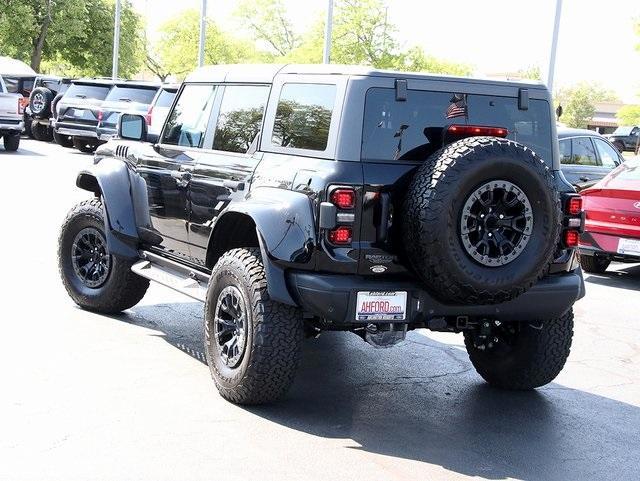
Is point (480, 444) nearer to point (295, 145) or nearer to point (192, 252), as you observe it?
point (295, 145)

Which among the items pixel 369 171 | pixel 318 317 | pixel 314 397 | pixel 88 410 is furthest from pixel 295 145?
pixel 88 410

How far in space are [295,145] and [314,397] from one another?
1.52 metres

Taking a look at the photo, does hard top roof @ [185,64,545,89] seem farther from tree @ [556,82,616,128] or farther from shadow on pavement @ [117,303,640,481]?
tree @ [556,82,616,128]

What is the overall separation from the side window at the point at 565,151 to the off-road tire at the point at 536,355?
7.87 metres

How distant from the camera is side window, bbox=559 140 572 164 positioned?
45.4ft

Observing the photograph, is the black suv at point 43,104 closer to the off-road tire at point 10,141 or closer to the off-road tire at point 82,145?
the off-road tire at point 82,145

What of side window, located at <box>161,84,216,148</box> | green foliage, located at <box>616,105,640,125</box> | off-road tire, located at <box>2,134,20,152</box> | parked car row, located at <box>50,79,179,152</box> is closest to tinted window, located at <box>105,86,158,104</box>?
parked car row, located at <box>50,79,179,152</box>

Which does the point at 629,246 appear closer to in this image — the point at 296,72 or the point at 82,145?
the point at 296,72

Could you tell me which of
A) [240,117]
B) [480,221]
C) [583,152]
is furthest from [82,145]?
[480,221]

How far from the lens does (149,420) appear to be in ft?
17.6

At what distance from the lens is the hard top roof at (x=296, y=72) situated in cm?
A: 564

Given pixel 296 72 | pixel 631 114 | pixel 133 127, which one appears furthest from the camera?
pixel 631 114

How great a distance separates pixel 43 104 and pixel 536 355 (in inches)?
1015

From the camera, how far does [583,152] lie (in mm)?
14172
